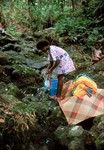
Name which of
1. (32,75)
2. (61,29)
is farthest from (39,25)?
(32,75)

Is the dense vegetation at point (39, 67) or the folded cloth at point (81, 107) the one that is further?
the folded cloth at point (81, 107)

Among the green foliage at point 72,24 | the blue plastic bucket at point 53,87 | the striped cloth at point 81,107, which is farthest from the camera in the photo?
the green foliage at point 72,24

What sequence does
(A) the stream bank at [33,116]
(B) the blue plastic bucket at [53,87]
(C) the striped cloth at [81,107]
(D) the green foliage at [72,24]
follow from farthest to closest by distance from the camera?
(D) the green foliage at [72,24] → (B) the blue plastic bucket at [53,87] → (C) the striped cloth at [81,107] → (A) the stream bank at [33,116]

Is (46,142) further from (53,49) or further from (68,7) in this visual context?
(68,7)

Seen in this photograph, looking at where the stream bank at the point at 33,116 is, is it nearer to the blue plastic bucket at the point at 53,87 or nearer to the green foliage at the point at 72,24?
the blue plastic bucket at the point at 53,87

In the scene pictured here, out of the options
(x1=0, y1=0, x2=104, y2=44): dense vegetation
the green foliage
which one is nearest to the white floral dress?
(x1=0, y1=0, x2=104, y2=44): dense vegetation

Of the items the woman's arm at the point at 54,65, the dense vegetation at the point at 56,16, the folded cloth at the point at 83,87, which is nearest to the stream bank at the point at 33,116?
the folded cloth at the point at 83,87

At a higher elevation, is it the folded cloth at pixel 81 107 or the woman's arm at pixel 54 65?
the woman's arm at pixel 54 65

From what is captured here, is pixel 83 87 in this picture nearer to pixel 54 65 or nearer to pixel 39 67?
pixel 54 65

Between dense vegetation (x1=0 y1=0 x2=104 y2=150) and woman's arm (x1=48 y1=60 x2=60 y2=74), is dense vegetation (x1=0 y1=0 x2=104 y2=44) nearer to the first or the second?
dense vegetation (x1=0 y1=0 x2=104 y2=150)

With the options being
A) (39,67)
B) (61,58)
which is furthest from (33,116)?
(39,67)

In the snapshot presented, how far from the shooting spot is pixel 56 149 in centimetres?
607

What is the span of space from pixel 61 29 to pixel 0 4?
3.30 meters

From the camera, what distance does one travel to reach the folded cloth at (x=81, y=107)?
656 cm
